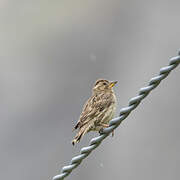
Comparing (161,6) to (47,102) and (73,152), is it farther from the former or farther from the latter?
(73,152)

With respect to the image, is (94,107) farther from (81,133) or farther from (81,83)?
(81,83)

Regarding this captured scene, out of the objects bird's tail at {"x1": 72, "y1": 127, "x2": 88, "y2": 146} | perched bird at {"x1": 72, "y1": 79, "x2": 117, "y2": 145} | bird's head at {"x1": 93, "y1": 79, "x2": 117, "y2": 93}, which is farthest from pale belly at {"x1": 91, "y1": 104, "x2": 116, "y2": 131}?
bird's head at {"x1": 93, "y1": 79, "x2": 117, "y2": 93}

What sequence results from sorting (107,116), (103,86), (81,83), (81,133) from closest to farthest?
1. (81,133)
2. (107,116)
3. (103,86)
4. (81,83)

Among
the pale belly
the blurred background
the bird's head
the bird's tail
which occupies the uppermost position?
the blurred background

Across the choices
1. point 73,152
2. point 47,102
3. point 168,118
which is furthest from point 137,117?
point 73,152

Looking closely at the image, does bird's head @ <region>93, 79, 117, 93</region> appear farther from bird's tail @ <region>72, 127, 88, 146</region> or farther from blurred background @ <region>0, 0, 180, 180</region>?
blurred background @ <region>0, 0, 180, 180</region>

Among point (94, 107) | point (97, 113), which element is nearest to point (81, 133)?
point (97, 113)

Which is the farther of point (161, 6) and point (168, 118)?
point (161, 6)
